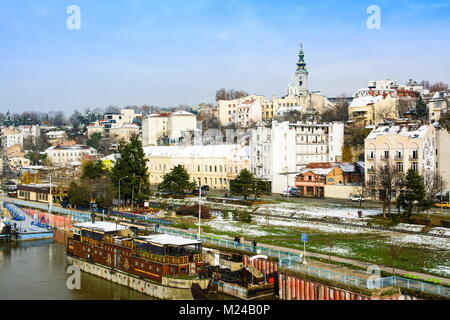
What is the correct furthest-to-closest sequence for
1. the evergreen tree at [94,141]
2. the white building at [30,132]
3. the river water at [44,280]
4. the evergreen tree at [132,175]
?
the white building at [30,132] < the evergreen tree at [94,141] < the evergreen tree at [132,175] < the river water at [44,280]

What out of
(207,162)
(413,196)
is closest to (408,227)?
(413,196)

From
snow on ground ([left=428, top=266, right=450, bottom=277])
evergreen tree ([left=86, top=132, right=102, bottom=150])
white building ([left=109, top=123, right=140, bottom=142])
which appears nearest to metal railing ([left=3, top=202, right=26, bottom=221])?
snow on ground ([left=428, top=266, right=450, bottom=277])

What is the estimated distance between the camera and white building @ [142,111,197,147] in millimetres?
132625

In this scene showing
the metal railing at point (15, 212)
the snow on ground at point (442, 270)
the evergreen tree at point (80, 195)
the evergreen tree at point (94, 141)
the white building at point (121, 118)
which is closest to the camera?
the snow on ground at point (442, 270)

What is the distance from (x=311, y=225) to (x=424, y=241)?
1123cm

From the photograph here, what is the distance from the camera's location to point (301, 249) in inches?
1470

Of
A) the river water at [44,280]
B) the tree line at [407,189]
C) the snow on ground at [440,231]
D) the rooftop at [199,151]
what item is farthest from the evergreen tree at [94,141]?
the snow on ground at [440,231]

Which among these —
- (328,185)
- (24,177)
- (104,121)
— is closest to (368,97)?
(328,185)

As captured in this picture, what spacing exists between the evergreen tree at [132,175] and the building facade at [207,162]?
51.9 ft

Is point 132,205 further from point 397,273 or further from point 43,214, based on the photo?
point 397,273

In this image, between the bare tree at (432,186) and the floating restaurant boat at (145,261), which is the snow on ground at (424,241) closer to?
the bare tree at (432,186)

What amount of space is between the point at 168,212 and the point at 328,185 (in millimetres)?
21215

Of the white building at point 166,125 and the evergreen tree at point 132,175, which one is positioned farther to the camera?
the white building at point 166,125

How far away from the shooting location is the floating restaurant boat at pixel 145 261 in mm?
30891
